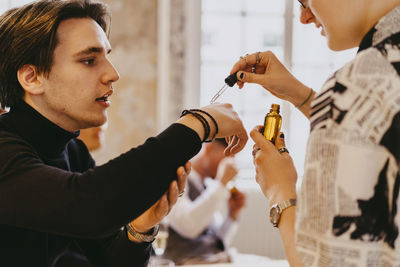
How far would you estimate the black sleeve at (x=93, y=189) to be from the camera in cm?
82

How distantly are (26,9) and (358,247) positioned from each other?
0.82 meters

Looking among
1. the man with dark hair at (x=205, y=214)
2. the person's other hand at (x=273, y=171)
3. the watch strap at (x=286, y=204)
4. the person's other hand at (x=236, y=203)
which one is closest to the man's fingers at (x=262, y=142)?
the person's other hand at (x=273, y=171)

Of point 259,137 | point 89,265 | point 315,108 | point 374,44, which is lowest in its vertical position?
point 89,265

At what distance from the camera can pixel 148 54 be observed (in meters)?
3.69

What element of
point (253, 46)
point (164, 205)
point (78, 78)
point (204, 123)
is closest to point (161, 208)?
point (164, 205)

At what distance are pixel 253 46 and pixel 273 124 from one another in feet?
10.9

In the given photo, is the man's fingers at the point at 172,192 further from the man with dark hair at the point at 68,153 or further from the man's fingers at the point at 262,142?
the man's fingers at the point at 262,142

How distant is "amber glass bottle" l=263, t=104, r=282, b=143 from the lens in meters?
1.05

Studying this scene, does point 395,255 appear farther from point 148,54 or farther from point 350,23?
point 148,54

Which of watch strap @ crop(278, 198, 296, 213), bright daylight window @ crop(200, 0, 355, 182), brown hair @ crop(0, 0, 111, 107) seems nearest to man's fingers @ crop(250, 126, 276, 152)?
watch strap @ crop(278, 198, 296, 213)

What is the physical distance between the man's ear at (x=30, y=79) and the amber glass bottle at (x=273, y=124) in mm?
515

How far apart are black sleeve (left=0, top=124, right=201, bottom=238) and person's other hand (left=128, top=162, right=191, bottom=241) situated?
39mm

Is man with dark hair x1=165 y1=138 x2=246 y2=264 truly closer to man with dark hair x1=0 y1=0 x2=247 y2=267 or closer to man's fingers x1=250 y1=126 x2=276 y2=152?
man with dark hair x1=0 y1=0 x2=247 y2=267

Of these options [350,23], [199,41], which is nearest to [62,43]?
[350,23]
